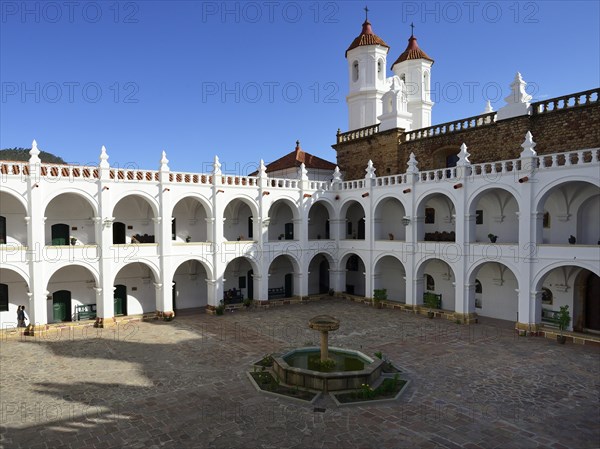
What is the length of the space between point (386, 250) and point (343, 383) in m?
15.2

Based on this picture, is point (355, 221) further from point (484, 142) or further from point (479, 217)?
point (484, 142)

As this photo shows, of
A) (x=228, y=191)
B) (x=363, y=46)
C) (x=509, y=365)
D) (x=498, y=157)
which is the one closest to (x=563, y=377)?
(x=509, y=365)

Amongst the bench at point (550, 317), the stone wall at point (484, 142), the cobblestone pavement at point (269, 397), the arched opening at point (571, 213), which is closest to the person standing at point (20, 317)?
the cobblestone pavement at point (269, 397)

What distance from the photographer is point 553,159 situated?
62.3ft

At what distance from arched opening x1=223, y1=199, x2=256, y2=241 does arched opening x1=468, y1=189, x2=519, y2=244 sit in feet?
48.5

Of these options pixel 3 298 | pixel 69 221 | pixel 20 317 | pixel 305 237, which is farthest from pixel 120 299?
pixel 305 237

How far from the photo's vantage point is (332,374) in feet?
42.0

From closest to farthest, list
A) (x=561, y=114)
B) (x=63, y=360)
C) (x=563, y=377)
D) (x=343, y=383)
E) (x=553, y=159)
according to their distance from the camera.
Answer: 1. (x=343, y=383)
2. (x=563, y=377)
3. (x=63, y=360)
4. (x=553, y=159)
5. (x=561, y=114)

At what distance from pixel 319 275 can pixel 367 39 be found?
63.6 ft

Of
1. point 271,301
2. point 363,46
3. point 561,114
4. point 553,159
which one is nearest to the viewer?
point 553,159

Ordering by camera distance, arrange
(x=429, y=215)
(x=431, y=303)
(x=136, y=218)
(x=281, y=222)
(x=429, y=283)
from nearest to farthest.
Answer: (x=431, y=303) → (x=136, y=218) → (x=429, y=283) → (x=429, y=215) → (x=281, y=222)

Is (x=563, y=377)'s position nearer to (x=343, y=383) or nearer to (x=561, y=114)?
(x=343, y=383)

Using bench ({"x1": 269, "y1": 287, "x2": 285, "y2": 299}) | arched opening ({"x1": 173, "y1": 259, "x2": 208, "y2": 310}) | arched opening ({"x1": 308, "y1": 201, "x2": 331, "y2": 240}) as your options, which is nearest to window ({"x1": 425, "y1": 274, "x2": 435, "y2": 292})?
arched opening ({"x1": 308, "y1": 201, "x2": 331, "y2": 240})

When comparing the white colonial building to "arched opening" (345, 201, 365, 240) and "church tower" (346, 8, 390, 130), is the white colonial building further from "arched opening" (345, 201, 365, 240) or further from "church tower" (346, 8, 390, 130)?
"church tower" (346, 8, 390, 130)
